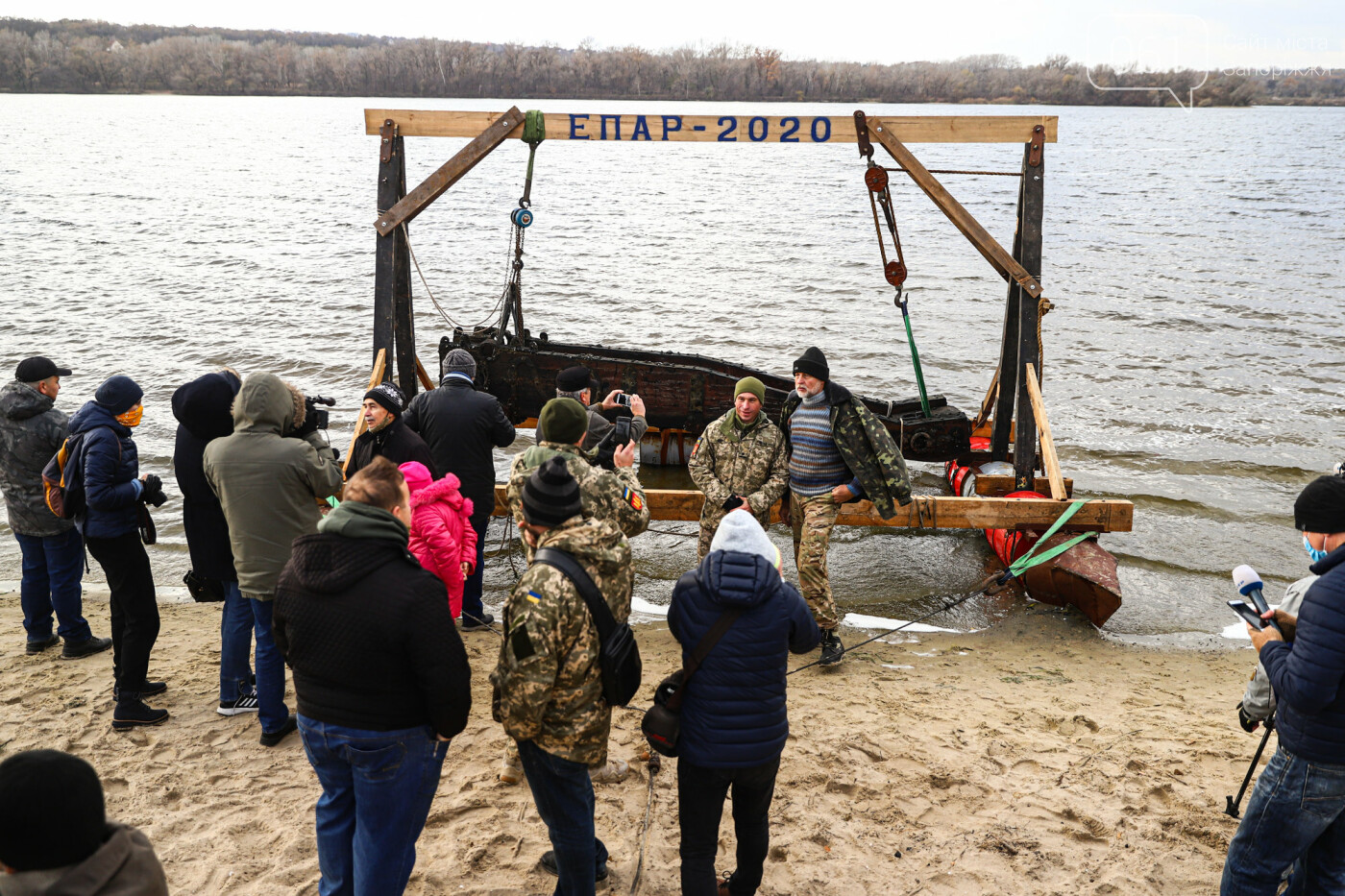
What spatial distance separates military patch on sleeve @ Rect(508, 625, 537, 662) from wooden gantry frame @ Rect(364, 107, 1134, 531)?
13.5 feet

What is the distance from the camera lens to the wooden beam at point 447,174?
7455 mm

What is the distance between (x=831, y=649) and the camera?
6047 mm

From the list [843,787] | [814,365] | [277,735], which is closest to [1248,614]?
[843,787]

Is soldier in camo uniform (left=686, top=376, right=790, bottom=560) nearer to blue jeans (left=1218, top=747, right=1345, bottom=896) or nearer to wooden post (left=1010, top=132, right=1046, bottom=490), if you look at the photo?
wooden post (left=1010, top=132, right=1046, bottom=490)

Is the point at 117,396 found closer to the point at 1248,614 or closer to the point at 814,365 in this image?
the point at 814,365

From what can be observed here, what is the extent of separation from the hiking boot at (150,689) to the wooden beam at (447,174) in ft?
12.5

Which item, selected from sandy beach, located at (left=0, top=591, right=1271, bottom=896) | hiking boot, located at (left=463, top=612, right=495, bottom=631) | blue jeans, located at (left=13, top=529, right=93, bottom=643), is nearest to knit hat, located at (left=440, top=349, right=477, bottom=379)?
hiking boot, located at (left=463, top=612, right=495, bottom=631)

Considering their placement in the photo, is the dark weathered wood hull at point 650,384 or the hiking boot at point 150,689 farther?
the dark weathered wood hull at point 650,384

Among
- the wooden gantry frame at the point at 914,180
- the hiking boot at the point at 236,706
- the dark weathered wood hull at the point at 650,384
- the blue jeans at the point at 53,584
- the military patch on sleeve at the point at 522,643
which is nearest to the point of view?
the military patch on sleeve at the point at 522,643

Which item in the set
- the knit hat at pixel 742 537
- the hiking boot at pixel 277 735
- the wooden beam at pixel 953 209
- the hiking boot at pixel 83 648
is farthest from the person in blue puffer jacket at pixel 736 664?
the wooden beam at pixel 953 209

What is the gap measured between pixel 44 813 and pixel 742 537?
1953 mm

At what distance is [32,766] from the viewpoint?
1978mm

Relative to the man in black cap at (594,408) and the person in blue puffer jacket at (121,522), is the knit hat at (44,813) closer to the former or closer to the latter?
the person in blue puffer jacket at (121,522)

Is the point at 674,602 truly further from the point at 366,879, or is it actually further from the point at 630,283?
the point at 630,283
